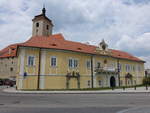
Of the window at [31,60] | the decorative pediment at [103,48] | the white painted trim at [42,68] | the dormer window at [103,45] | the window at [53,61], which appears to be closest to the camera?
the white painted trim at [42,68]

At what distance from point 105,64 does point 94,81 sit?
5249 mm

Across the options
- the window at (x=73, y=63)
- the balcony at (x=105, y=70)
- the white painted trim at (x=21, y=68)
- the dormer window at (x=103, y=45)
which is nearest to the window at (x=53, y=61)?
the window at (x=73, y=63)

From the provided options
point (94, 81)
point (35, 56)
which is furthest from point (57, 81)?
point (94, 81)

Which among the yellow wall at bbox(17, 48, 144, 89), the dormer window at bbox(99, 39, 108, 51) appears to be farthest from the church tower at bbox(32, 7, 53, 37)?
the yellow wall at bbox(17, 48, 144, 89)

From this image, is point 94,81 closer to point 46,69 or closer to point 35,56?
point 46,69

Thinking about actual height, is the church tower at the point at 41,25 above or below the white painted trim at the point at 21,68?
above

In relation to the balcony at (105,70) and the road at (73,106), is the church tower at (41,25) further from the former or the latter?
the road at (73,106)

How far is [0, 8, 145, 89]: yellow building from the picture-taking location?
2766 centimetres

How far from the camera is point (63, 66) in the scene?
2975 centimetres

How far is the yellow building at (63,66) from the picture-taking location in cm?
2766

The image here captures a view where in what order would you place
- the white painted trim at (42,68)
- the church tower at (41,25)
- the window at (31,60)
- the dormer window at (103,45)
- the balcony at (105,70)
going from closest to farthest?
the white painted trim at (42,68)
the window at (31,60)
the balcony at (105,70)
the dormer window at (103,45)
the church tower at (41,25)

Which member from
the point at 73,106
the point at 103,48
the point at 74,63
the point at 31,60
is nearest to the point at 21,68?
the point at 31,60

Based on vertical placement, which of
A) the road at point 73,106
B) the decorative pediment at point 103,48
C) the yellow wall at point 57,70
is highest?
the decorative pediment at point 103,48

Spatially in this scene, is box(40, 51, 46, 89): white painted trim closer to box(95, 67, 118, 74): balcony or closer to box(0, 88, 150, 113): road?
box(95, 67, 118, 74): balcony
